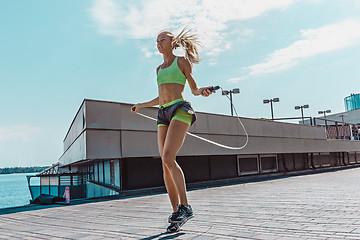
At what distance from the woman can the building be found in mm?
5567

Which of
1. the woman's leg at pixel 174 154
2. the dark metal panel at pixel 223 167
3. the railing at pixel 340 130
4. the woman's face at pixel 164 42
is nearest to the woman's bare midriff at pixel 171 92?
the woman's leg at pixel 174 154

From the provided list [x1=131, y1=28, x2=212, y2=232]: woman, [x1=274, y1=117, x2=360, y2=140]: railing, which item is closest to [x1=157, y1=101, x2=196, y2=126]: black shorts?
[x1=131, y1=28, x2=212, y2=232]: woman

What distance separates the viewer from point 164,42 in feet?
13.7

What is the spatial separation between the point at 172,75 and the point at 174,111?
46 cm

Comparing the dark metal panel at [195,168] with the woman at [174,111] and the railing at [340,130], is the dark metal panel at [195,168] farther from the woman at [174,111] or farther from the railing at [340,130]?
the railing at [340,130]

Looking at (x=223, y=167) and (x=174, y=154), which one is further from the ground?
(x=174, y=154)

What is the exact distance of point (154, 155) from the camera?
410 inches

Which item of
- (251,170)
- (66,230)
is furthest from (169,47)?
(251,170)

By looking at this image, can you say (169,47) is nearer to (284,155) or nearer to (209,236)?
(209,236)

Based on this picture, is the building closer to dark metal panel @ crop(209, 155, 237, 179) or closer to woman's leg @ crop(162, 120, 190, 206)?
dark metal panel @ crop(209, 155, 237, 179)

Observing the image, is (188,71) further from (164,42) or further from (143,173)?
(143,173)

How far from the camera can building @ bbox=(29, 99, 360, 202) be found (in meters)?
9.52

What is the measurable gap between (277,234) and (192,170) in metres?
8.91

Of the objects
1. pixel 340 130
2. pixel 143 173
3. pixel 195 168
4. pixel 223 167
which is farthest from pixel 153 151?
pixel 340 130
